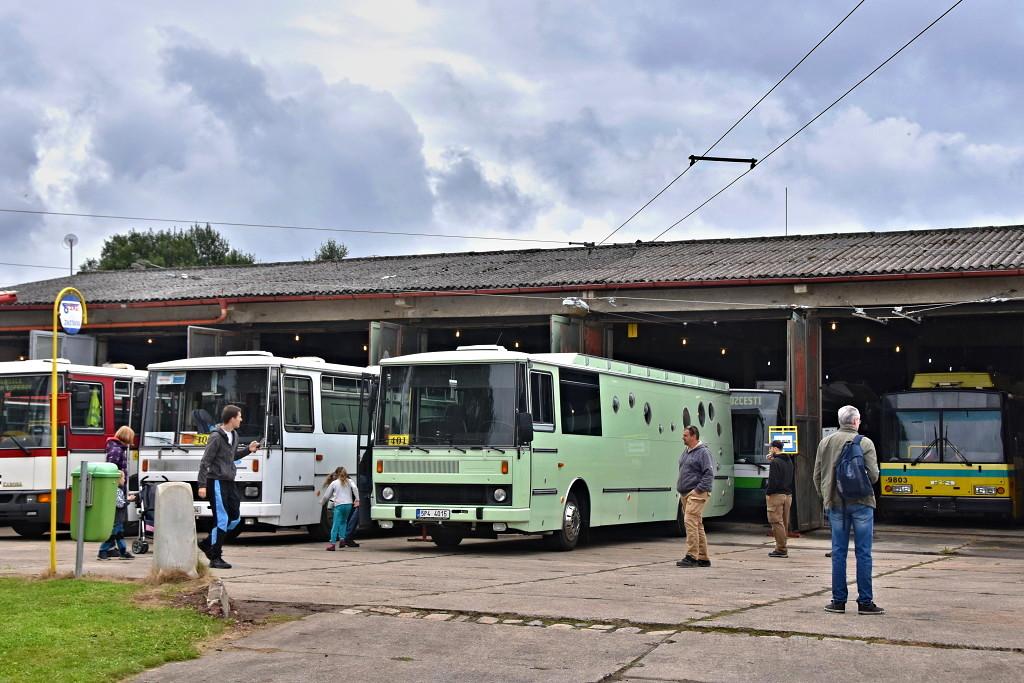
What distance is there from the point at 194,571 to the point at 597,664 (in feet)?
16.3

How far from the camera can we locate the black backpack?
11.6 m

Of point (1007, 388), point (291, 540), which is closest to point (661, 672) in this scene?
point (291, 540)

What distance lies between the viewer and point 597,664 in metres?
8.96

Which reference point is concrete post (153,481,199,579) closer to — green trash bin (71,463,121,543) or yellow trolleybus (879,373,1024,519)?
green trash bin (71,463,121,543)

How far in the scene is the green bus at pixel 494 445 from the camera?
1823 centimetres

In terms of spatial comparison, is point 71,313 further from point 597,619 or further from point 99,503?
point 597,619

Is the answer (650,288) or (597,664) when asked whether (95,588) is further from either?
(650,288)

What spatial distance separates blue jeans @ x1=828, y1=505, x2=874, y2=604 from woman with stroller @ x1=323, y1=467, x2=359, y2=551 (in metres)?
Answer: 9.53

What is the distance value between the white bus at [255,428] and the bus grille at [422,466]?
1592 millimetres

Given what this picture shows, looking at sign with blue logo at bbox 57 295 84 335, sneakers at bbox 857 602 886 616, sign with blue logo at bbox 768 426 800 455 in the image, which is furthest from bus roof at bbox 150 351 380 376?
sneakers at bbox 857 602 886 616

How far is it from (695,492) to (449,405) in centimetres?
375

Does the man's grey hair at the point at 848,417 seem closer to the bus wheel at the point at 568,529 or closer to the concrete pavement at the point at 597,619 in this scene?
the concrete pavement at the point at 597,619

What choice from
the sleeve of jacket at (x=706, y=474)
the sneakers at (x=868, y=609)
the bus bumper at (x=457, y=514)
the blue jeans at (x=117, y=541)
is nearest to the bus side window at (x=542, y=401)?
the bus bumper at (x=457, y=514)

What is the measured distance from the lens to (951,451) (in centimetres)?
2891
